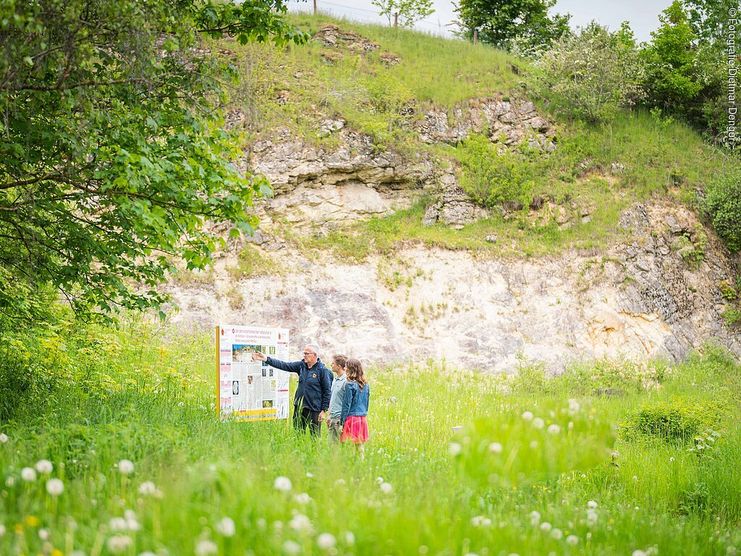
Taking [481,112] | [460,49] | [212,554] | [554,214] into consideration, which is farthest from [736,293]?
[212,554]

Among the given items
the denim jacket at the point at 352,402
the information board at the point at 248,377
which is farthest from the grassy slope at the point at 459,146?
the denim jacket at the point at 352,402

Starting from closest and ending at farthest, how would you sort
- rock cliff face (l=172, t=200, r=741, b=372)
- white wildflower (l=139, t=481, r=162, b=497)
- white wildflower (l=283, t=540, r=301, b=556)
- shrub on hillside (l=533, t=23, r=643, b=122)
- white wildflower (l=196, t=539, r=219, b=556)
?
white wildflower (l=196, t=539, r=219, b=556) → white wildflower (l=283, t=540, r=301, b=556) → white wildflower (l=139, t=481, r=162, b=497) → rock cliff face (l=172, t=200, r=741, b=372) → shrub on hillside (l=533, t=23, r=643, b=122)

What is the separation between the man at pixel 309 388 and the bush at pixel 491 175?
19.6 m

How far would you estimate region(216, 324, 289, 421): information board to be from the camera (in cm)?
970

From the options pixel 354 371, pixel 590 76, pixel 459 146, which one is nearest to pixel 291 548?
pixel 354 371

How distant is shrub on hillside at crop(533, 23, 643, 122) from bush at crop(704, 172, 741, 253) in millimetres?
6551

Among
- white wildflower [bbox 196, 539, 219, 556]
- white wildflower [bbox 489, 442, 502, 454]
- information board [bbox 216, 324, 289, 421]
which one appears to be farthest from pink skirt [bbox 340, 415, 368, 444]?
white wildflower [bbox 196, 539, 219, 556]

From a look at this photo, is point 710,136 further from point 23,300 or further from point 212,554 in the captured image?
point 212,554

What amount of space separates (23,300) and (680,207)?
27.5 m

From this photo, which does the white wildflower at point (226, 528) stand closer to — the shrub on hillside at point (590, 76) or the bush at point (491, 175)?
the bush at point (491, 175)

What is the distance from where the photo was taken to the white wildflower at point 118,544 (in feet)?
11.0

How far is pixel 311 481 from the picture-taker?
5.50m

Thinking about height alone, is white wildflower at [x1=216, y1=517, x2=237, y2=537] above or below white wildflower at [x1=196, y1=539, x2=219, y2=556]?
below

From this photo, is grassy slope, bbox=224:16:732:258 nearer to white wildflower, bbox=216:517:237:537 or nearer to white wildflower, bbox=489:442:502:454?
white wildflower, bbox=489:442:502:454
